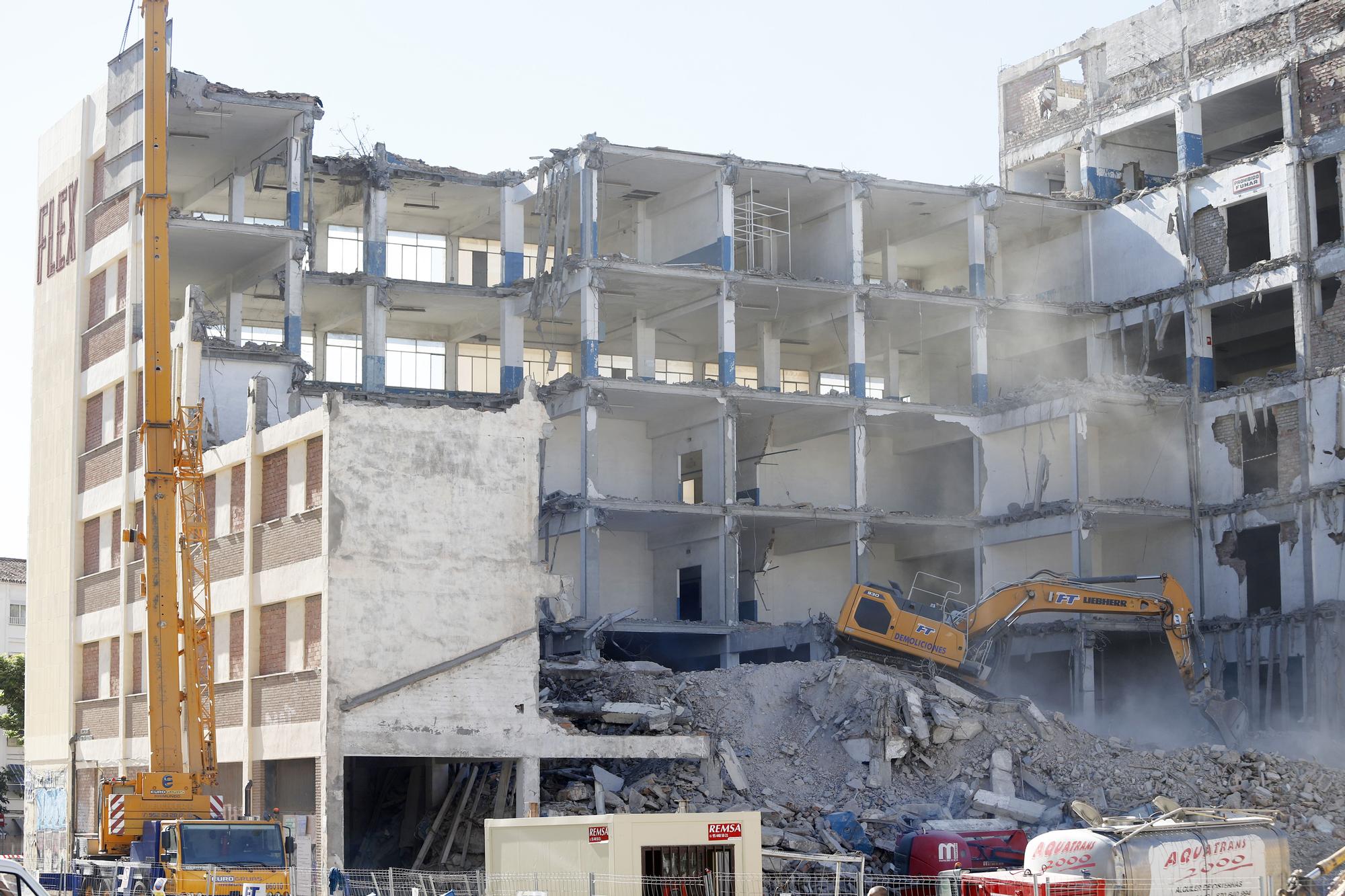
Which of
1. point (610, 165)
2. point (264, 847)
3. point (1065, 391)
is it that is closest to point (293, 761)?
point (264, 847)

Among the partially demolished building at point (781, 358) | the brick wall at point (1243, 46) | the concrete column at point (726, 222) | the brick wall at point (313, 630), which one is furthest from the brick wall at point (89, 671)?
the brick wall at point (1243, 46)

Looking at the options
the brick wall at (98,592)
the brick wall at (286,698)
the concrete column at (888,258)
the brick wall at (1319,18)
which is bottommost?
the brick wall at (286,698)

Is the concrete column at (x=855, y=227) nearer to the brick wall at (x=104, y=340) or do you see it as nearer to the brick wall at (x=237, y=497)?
the brick wall at (x=104, y=340)

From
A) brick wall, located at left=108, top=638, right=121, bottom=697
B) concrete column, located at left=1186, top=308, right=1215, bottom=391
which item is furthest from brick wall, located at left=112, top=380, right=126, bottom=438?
concrete column, located at left=1186, top=308, right=1215, bottom=391

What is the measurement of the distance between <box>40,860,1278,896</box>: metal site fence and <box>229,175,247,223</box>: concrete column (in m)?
19.6

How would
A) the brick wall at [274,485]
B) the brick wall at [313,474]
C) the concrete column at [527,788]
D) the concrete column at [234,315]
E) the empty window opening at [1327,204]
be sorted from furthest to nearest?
the empty window opening at [1327,204] → the concrete column at [234,315] → the brick wall at [274,485] → the brick wall at [313,474] → the concrete column at [527,788]

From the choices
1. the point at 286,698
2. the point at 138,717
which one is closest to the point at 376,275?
the point at 138,717

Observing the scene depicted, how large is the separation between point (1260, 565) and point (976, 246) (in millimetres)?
11911

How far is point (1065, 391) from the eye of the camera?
46.1 metres

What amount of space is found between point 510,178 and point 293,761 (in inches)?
828

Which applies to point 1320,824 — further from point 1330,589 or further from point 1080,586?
point 1330,589

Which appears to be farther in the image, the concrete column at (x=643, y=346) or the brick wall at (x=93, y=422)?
the concrete column at (x=643, y=346)

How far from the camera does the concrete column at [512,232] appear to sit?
4728cm

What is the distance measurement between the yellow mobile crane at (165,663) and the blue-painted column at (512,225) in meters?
14.8
